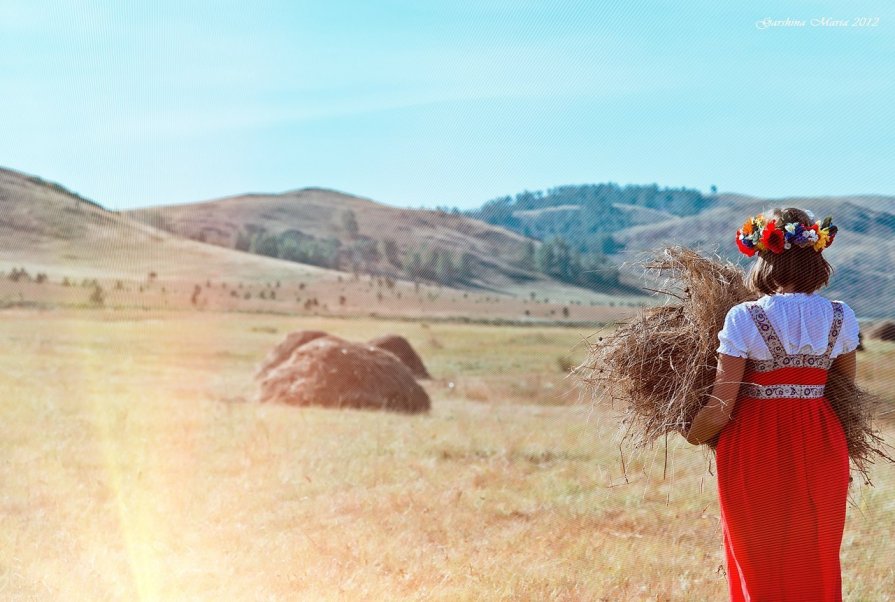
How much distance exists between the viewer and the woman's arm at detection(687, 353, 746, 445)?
4.62 meters

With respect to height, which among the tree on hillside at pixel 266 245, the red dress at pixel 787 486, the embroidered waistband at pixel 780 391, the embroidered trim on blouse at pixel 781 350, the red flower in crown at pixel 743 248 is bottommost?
the red dress at pixel 787 486

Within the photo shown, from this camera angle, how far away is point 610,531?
340 inches

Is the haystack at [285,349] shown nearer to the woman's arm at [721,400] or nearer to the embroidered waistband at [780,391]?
the woman's arm at [721,400]

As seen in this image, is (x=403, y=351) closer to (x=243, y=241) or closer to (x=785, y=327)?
(x=785, y=327)

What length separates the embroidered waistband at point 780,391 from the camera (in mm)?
4703

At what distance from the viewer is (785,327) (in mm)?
4613

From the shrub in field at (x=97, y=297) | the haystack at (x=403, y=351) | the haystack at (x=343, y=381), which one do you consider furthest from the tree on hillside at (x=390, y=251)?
the haystack at (x=343, y=381)

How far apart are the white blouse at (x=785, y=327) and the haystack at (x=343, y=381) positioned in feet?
47.6

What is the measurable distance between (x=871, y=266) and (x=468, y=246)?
6507 cm

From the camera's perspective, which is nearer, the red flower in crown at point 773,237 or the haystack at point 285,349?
the red flower in crown at point 773,237

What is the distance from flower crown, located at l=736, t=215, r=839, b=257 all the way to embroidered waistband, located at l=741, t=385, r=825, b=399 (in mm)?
672

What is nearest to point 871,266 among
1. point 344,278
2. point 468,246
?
point 468,246

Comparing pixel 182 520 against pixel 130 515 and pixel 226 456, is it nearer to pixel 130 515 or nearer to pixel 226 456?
pixel 130 515

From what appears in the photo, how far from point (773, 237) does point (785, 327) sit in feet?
→ 1.47
